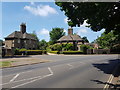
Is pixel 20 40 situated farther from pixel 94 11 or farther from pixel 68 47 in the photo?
pixel 94 11

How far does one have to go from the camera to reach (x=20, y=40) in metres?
58.6

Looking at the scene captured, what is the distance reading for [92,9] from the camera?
1198 cm

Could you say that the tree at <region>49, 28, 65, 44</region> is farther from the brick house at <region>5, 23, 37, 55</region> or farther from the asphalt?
the asphalt

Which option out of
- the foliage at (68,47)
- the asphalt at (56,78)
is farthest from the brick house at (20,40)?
the asphalt at (56,78)

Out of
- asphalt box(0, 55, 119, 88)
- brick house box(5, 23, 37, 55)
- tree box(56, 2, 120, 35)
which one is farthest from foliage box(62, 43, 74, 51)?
tree box(56, 2, 120, 35)

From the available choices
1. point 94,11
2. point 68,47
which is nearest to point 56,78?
point 94,11

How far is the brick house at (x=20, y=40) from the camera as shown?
56.4 meters

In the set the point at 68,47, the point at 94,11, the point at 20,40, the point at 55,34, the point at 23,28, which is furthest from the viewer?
the point at 55,34

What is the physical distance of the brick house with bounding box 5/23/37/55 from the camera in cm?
5641

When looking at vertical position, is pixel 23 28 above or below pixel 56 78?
above

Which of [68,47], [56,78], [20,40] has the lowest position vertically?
[56,78]

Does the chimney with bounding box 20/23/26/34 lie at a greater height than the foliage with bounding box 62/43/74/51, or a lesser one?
greater

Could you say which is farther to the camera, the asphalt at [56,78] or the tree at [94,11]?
the tree at [94,11]

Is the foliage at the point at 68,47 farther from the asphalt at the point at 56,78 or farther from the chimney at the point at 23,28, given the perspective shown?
the asphalt at the point at 56,78
